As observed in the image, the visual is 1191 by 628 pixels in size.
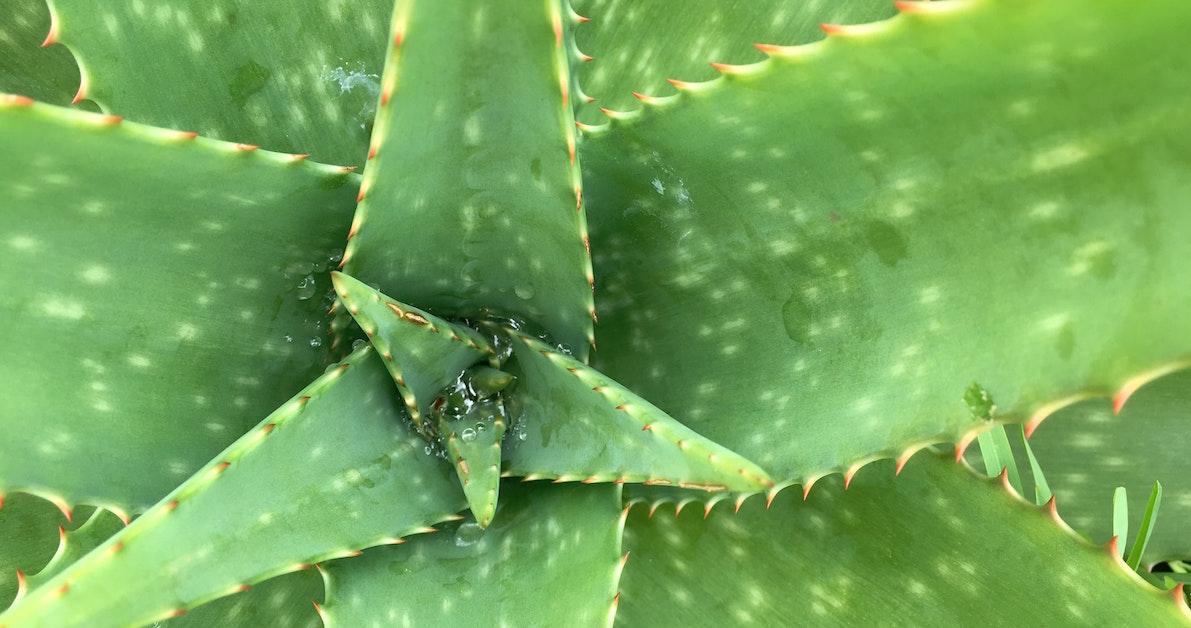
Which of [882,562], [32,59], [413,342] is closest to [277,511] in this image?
[413,342]

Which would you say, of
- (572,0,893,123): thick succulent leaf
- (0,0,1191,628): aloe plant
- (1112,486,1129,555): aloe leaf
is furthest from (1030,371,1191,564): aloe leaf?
(572,0,893,123): thick succulent leaf

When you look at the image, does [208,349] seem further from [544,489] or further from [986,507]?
[986,507]

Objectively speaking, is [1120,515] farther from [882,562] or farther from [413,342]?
[413,342]

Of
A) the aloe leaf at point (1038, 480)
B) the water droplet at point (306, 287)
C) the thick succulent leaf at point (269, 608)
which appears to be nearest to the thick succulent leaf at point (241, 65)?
the water droplet at point (306, 287)

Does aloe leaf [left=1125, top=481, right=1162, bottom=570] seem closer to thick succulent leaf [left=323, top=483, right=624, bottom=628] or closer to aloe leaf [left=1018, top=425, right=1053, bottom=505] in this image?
aloe leaf [left=1018, top=425, right=1053, bottom=505]

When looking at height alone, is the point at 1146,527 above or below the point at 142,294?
below

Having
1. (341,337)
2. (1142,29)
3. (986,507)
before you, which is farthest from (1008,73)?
(341,337)

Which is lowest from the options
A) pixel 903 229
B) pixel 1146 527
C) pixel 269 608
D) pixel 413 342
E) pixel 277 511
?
pixel 269 608

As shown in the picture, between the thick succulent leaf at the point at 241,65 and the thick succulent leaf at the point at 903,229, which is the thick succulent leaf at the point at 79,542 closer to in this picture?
the thick succulent leaf at the point at 241,65
